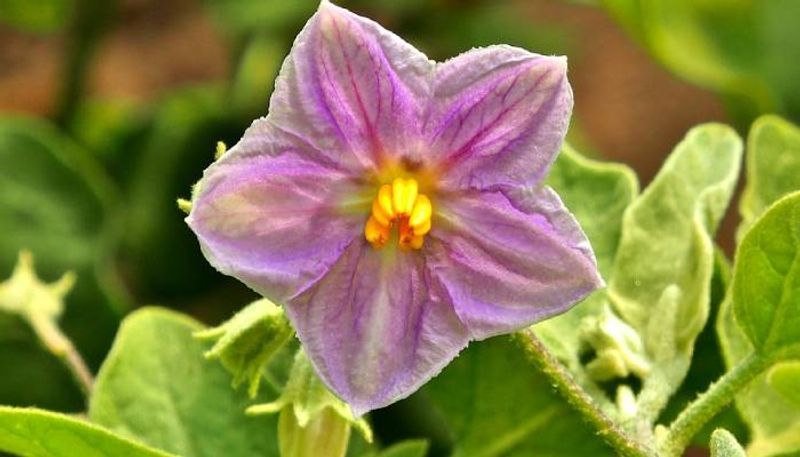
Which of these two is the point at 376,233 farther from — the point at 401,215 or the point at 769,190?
the point at 769,190

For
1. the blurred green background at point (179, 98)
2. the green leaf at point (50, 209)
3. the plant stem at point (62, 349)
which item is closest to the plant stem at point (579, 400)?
the plant stem at point (62, 349)

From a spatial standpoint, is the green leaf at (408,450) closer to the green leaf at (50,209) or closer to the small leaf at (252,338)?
the small leaf at (252,338)

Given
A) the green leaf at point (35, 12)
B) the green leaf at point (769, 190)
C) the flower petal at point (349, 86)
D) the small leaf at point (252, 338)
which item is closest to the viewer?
the flower petal at point (349, 86)

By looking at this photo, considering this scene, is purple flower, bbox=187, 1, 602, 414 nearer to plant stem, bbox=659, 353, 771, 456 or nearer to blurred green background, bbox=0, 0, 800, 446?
plant stem, bbox=659, 353, 771, 456

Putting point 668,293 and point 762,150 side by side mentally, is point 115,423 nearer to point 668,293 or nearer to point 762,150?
point 668,293

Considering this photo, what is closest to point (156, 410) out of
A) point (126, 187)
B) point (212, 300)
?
point (212, 300)

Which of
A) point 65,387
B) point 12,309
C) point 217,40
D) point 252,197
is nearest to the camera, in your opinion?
point 252,197
